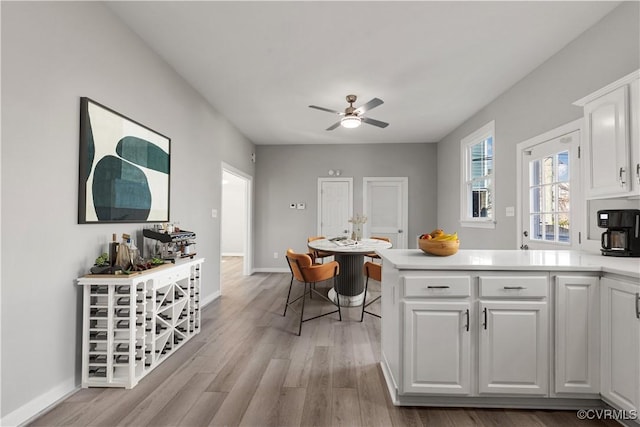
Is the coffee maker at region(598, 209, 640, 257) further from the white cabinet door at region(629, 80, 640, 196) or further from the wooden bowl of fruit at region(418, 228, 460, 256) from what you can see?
the wooden bowl of fruit at region(418, 228, 460, 256)

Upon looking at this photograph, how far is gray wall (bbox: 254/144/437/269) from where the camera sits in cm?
631

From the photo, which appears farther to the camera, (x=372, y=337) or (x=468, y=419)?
(x=372, y=337)

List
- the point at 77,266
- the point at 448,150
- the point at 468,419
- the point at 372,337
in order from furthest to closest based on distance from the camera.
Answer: the point at 448,150 → the point at 372,337 → the point at 77,266 → the point at 468,419

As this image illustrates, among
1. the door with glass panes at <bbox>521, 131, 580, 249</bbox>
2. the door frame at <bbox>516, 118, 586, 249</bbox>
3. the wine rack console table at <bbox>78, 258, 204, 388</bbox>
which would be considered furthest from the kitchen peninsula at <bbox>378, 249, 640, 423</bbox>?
the wine rack console table at <bbox>78, 258, 204, 388</bbox>

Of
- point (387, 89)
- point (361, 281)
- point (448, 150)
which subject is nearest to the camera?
point (387, 89)

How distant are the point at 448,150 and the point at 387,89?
2.63 m

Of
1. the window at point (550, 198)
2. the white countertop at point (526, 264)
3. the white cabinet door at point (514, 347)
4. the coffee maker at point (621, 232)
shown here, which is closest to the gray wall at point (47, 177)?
the white countertop at point (526, 264)

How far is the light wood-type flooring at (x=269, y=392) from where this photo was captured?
1.72 metres

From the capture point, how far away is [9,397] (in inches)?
62.3

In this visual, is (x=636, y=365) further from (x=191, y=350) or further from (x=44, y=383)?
(x=44, y=383)

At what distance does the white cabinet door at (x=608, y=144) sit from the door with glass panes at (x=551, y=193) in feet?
1.88

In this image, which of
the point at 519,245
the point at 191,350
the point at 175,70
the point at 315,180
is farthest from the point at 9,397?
the point at 315,180

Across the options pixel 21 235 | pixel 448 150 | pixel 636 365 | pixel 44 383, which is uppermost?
pixel 448 150

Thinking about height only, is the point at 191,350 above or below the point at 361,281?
below
